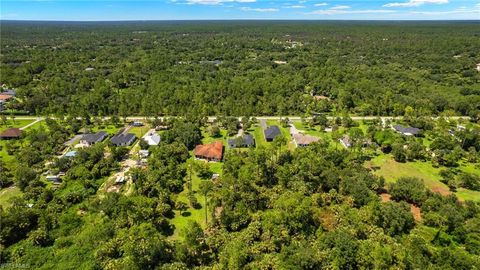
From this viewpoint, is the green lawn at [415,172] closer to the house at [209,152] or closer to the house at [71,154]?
the house at [209,152]

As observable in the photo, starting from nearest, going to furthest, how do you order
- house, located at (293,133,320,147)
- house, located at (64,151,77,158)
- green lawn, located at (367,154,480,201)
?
green lawn, located at (367,154,480,201) < house, located at (64,151,77,158) < house, located at (293,133,320,147)

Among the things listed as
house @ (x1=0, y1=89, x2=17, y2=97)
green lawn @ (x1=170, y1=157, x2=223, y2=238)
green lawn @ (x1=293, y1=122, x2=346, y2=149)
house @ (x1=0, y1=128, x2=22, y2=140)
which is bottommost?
green lawn @ (x1=170, y1=157, x2=223, y2=238)

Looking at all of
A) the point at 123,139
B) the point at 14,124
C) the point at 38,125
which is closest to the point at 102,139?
the point at 123,139

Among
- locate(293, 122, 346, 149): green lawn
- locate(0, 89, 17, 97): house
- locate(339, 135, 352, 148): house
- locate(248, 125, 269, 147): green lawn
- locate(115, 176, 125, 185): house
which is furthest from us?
locate(0, 89, 17, 97): house

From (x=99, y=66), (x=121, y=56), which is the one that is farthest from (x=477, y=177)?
(x=121, y=56)

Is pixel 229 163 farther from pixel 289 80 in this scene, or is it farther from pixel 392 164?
pixel 289 80

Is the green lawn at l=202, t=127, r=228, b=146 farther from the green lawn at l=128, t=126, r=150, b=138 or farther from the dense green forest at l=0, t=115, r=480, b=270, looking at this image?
the green lawn at l=128, t=126, r=150, b=138

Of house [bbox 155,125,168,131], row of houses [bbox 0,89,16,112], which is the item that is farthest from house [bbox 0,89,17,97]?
house [bbox 155,125,168,131]
